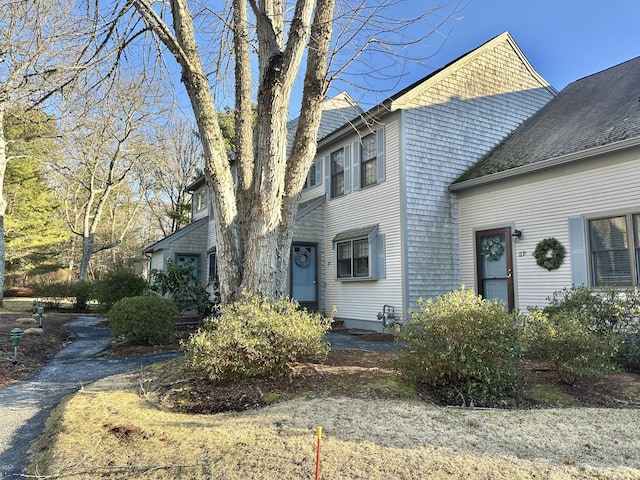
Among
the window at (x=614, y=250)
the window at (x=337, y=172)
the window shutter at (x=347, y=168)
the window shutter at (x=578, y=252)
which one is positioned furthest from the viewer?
the window at (x=337, y=172)

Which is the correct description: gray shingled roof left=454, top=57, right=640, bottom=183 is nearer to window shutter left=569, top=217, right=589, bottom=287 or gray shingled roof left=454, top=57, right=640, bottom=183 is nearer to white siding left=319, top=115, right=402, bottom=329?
window shutter left=569, top=217, right=589, bottom=287

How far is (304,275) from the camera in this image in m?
12.8

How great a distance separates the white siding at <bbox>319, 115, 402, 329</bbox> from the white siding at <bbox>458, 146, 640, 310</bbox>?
185 cm

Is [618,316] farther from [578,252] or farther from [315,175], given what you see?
[315,175]

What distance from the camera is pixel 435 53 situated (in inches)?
241

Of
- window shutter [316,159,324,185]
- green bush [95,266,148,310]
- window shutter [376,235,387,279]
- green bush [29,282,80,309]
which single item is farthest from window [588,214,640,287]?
green bush [29,282,80,309]

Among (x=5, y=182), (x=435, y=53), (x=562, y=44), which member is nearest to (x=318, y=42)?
(x=435, y=53)

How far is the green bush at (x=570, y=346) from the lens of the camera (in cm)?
465

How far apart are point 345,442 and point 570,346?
2.95 m

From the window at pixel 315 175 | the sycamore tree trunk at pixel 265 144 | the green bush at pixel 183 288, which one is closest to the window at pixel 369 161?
the window at pixel 315 175

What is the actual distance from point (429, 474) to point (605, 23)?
10.4 meters

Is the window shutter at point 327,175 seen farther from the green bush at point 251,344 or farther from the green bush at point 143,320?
the green bush at point 251,344

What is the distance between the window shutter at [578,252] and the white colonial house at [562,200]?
18 mm

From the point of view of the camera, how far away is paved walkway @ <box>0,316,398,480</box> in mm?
3539
